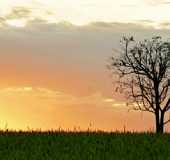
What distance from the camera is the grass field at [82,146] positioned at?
18.2 meters

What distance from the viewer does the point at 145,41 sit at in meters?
52.4

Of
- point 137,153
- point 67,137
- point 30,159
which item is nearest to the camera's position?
point 30,159

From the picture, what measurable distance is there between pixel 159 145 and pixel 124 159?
13.7 ft

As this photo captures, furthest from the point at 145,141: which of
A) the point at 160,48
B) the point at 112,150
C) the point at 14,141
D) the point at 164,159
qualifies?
the point at 160,48

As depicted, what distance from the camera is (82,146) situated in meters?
20.3

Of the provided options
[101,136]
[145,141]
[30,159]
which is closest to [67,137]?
[101,136]

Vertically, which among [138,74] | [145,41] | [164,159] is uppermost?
[145,41]

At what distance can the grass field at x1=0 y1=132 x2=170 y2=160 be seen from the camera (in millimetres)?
18156

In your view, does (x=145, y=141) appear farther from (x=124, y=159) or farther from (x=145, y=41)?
(x=145, y=41)

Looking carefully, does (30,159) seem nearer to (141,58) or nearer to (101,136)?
(101,136)

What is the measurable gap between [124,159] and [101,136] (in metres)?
5.81

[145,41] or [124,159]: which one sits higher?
[145,41]

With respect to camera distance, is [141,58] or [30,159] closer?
[30,159]

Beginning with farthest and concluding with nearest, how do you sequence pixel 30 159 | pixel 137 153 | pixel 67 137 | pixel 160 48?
pixel 160 48 → pixel 67 137 → pixel 137 153 → pixel 30 159
